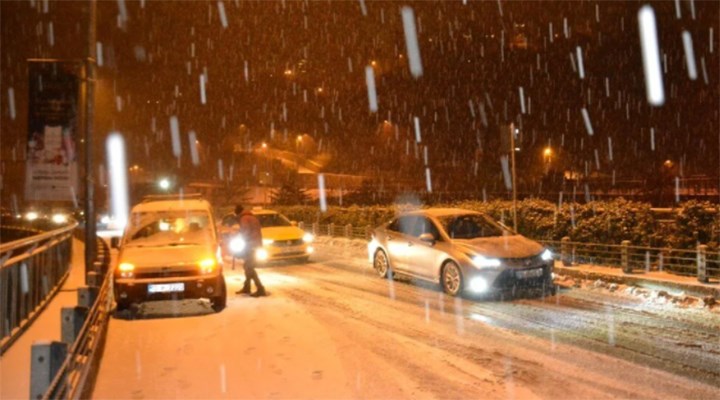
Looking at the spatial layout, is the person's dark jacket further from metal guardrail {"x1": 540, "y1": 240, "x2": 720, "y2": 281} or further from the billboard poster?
metal guardrail {"x1": 540, "y1": 240, "x2": 720, "y2": 281}

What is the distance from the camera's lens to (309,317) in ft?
33.3

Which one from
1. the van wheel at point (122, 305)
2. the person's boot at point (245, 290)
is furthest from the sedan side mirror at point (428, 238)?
the van wheel at point (122, 305)

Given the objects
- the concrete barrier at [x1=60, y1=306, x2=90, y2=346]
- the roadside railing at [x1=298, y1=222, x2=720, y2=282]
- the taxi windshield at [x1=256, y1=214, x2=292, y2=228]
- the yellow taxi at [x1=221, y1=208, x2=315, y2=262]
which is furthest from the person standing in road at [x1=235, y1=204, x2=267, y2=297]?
the taxi windshield at [x1=256, y1=214, x2=292, y2=228]

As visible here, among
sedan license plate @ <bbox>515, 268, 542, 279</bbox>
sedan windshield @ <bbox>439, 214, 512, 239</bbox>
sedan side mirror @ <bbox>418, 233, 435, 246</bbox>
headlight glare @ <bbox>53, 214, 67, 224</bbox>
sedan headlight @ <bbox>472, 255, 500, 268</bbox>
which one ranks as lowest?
sedan license plate @ <bbox>515, 268, 542, 279</bbox>

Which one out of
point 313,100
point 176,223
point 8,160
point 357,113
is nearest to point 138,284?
point 176,223

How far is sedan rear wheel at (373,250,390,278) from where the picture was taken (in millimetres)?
14820

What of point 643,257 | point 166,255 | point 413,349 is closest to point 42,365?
point 413,349

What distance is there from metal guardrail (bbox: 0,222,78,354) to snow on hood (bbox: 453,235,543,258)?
684cm

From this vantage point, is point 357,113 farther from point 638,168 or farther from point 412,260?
point 412,260

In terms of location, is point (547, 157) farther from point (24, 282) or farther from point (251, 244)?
point (24, 282)

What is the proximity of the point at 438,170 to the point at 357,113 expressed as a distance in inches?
596

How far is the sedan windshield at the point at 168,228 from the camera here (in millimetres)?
11758

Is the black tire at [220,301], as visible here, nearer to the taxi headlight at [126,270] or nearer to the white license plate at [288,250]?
the taxi headlight at [126,270]

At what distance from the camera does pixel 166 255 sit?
11.0 meters
